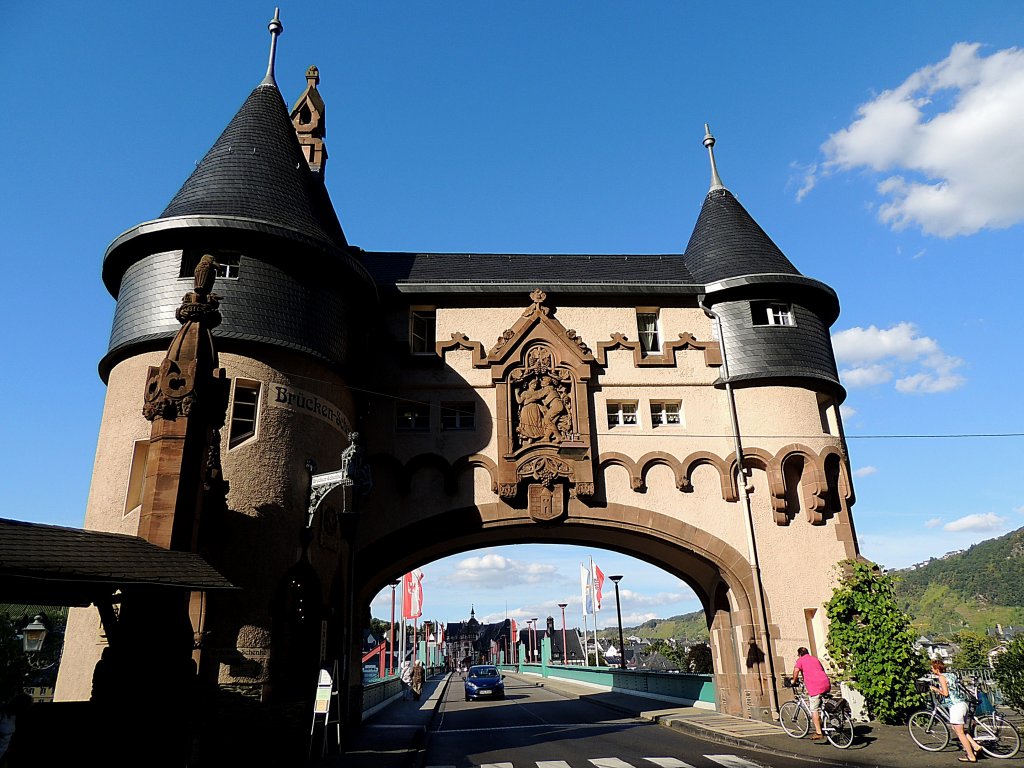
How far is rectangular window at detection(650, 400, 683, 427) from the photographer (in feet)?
69.2

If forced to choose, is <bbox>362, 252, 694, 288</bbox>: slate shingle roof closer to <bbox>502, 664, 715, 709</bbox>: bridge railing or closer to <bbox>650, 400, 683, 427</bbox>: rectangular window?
<bbox>650, 400, 683, 427</bbox>: rectangular window

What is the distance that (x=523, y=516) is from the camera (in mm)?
19797

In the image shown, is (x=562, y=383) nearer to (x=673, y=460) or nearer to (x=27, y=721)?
(x=673, y=460)

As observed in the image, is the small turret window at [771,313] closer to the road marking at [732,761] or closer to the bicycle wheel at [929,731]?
the bicycle wheel at [929,731]

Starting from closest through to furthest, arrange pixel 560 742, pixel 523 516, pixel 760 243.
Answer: pixel 560 742 → pixel 523 516 → pixel 760 243

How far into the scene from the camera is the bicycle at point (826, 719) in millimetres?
13438

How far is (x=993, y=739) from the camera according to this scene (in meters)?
11.4

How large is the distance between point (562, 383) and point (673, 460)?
392 cm

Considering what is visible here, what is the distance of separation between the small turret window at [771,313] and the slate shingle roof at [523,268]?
220 cm

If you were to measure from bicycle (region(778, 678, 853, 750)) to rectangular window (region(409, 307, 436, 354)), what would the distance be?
44.1 ft

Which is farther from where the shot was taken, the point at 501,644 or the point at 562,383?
the point at 501,644

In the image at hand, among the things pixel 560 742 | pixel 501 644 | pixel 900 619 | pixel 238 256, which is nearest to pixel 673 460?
pixel 900 619

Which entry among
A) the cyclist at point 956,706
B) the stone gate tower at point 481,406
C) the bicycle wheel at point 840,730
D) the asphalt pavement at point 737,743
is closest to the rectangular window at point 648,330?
the stone gate tower at point 481,406

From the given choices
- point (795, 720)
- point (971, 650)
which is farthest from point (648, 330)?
point (971, 650)
